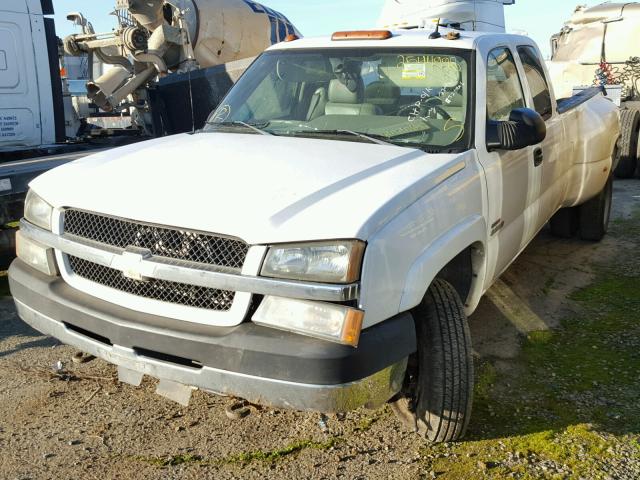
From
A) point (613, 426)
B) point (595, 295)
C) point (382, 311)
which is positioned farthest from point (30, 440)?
point (595, 295)

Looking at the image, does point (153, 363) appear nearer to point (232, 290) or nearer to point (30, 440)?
point (232, 290)

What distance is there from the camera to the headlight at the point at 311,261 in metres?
2.52

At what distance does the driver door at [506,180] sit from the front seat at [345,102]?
69 cm

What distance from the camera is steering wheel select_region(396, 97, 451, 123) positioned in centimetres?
373

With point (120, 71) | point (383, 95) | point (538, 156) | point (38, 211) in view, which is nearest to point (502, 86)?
point (538, 156)

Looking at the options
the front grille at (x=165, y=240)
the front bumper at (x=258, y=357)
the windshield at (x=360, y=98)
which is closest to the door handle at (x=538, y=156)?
the windshield at (x=360, y=98)

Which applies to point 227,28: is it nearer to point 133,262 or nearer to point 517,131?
point 517,131

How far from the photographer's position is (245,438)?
331 cm

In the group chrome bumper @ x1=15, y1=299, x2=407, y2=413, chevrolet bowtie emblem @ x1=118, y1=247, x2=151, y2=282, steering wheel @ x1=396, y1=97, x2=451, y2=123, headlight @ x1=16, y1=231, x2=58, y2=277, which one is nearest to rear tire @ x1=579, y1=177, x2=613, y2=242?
steering wheel @ x1=396, y1=97, x2=451, y2=123

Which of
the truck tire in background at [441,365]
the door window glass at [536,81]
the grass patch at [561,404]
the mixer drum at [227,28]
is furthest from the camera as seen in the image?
the mixer drum at [227,28]

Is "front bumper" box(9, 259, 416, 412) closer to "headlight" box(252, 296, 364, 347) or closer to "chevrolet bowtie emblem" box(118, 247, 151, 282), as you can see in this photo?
"headlight" box(252, 296, 364, 347)

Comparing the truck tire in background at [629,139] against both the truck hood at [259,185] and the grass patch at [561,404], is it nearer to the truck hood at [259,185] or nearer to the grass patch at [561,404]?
the grass patch at [561,404]

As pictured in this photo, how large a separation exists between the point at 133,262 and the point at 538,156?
2.79m

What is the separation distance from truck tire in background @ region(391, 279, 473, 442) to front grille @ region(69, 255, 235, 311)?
0.91 meters
